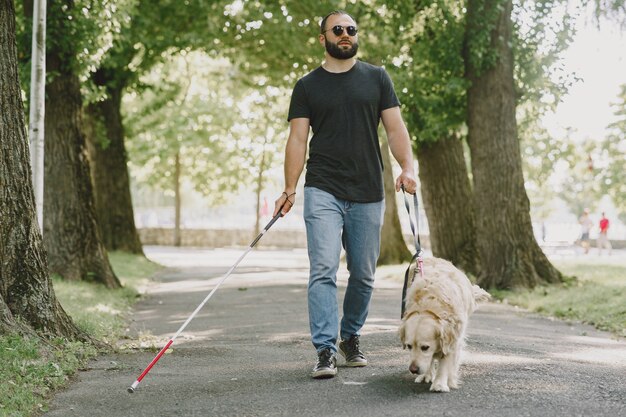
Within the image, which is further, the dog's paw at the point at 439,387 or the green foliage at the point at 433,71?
the green foliage at the point at 433,71

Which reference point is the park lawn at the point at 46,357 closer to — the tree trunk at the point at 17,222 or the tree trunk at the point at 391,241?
the tree trunk at the point at 17,222

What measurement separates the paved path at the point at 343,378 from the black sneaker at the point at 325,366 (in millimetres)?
83

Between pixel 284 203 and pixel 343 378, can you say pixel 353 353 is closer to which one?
pixel 343 378

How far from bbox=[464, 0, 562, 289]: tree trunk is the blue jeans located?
29.1 feet

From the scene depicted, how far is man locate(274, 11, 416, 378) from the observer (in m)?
6.10

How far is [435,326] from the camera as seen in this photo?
523 centimetres

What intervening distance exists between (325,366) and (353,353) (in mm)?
519

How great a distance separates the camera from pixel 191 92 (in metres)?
43.5

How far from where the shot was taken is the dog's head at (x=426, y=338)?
17.1ft

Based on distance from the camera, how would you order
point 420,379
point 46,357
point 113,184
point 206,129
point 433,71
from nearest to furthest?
point 420,379 → point 46,357 → point 433,71 → point 113,184 → point 206,129

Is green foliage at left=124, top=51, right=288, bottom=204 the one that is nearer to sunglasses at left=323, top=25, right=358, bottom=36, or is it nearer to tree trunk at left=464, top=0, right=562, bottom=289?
tree trunk at left=464, top=0, right=562, bottom=289

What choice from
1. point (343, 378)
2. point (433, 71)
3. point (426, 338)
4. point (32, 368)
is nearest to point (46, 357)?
point (32, 368)

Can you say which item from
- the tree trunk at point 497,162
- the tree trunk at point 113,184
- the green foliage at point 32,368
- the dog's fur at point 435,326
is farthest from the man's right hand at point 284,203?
the tree trunk at point 113,184

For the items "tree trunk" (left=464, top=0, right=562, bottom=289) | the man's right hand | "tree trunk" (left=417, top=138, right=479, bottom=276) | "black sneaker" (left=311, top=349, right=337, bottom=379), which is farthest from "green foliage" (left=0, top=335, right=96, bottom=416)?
"tree trunk" (left=417, top=138, right=479, bottom=276)
